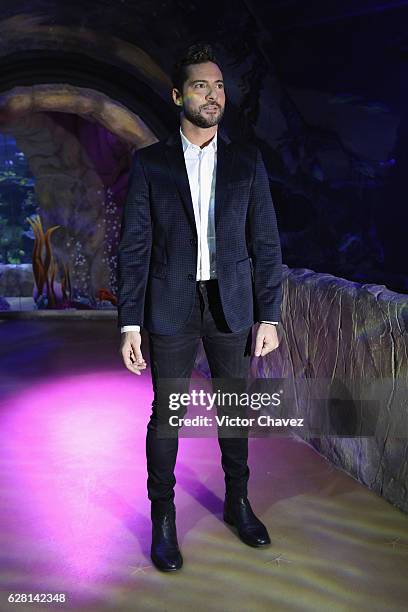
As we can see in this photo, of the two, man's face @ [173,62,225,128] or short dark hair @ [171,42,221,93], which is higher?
short dark hair @ [171,42,221,93]

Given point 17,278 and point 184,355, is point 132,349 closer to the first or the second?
point 184,355

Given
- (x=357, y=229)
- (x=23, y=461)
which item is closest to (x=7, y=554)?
(x=23, y=461)

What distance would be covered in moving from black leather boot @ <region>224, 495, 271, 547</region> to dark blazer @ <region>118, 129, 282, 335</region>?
2.27ft

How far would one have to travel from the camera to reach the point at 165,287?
76.6 inches

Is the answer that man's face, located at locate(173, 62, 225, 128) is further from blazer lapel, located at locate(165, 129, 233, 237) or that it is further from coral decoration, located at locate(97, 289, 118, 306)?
coral decoration, located at locate(97, 289, 118, 306)

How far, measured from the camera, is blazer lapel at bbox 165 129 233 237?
1913mm

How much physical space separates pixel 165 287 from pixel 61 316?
585 cm

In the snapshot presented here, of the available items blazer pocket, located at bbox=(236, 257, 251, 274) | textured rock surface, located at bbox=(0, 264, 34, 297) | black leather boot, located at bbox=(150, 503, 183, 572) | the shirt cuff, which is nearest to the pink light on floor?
black leather boot, located at bbox=(150, 503, 183, 572)

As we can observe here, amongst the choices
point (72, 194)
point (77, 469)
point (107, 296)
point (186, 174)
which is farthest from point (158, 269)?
point (72, 194)

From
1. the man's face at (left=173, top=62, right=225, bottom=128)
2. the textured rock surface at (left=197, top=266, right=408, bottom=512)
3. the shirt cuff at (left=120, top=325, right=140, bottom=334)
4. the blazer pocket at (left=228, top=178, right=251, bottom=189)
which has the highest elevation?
the man's face at (left=173, top=62, right=225, bottom=128)

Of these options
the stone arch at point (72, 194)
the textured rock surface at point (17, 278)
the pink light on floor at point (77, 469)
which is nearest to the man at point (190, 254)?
the pink light on floor at point (77, 469)

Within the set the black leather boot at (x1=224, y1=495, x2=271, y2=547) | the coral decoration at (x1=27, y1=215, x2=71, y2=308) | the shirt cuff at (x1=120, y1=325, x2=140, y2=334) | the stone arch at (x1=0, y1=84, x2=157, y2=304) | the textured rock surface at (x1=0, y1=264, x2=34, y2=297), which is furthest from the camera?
the textured rock surface at (x1=0, y1=264, x2=34, y2=297)

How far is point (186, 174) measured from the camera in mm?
1922

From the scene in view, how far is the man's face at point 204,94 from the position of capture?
1830mm
